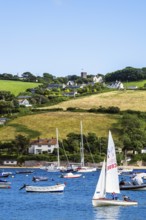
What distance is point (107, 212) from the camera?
266 feet

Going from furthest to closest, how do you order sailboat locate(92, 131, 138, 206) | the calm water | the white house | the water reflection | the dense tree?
the dense tree
the white house
sailboat locate(92, 131, 138, 206)
the calm water
the water reflection

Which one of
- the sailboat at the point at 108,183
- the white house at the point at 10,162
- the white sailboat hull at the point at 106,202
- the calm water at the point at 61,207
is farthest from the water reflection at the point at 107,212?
the white house at the point at 10,162

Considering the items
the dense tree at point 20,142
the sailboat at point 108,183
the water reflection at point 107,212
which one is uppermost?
the sailboat at point 108,183

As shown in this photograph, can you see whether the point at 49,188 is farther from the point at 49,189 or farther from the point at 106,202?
the point at 106,202

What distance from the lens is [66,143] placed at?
199m

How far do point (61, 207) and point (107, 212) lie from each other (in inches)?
387

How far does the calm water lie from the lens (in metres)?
79.8

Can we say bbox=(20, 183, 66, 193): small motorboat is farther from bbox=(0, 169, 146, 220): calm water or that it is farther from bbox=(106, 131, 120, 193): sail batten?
bbox=(106, 131, 120, 193): sail batten

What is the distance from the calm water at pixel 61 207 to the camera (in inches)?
3142

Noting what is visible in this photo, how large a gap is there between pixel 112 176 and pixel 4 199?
69.0 feet

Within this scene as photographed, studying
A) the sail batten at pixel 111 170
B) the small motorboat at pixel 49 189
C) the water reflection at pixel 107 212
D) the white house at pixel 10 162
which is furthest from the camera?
the white house at pixel 10 162

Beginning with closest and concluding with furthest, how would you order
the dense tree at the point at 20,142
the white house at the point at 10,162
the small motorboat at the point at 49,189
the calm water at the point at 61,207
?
the calm water at the point at 61,207
the small motorboat at the point at 49,189
the white house at the point at 10,162
the dense tree at the point at 20,142

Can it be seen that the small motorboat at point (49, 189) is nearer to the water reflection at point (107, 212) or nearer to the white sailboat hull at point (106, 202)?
the white sailboat hull at point (106, 202)

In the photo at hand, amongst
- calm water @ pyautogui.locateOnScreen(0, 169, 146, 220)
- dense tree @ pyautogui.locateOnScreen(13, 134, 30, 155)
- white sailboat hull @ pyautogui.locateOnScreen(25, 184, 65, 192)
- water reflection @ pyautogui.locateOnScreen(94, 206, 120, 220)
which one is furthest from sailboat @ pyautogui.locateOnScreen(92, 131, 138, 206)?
dense tree @ pyautogui.locateOnScreen(13, 134, 30, 155)
